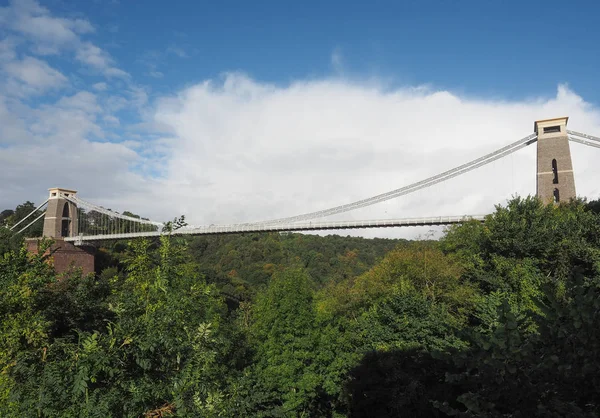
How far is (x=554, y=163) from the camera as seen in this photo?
23.3m

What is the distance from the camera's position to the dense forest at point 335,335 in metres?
3.01

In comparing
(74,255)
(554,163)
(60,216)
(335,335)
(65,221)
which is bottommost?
(335,335)

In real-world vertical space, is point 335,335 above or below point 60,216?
below

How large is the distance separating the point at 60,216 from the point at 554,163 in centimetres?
4589

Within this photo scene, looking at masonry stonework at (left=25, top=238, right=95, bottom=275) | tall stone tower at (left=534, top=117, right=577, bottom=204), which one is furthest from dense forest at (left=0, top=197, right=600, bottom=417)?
masonry stonework at (left=25, top=238, right=95, bottom=275)

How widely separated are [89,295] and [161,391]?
483 centimetres

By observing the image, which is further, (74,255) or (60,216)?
(60,216)

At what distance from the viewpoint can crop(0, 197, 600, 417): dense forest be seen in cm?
301

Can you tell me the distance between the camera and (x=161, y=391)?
177 inches

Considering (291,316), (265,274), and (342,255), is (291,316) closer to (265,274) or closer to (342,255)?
(265,274)

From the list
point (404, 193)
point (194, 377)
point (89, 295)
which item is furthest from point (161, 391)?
point (404, 193)

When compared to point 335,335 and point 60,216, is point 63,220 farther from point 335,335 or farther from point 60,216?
point 335,335

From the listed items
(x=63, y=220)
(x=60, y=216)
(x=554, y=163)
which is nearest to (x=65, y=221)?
(x=63, y=220)

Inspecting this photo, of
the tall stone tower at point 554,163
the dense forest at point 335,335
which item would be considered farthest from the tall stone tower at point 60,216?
the tall stone tower at point 554,163
